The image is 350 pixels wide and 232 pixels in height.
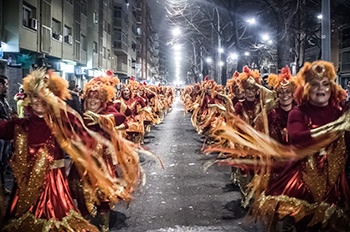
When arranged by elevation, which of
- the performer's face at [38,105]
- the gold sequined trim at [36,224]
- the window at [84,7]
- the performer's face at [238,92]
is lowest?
the gold sequined trim at [36,224]

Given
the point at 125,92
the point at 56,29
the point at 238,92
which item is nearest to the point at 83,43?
the point at 56,29

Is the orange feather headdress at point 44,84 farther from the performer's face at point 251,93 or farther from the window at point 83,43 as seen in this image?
the window at point 83,43

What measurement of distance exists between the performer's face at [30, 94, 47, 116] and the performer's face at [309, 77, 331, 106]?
2.51m

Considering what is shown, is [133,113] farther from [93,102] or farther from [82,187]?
[82,187]

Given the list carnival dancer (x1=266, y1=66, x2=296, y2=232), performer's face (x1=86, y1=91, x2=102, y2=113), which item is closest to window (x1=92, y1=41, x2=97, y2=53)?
performer's face (x1=86, y1=91, x2=102, y2=113)

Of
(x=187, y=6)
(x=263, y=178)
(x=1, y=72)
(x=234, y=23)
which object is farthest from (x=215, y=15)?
(x=263, y=178)

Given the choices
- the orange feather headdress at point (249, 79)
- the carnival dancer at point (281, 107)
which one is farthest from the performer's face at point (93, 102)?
the orange feather headdress at point (249, 79)

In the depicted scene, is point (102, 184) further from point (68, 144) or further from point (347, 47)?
point (347, 47)

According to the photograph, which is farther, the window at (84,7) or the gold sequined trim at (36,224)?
the window at (84,7)

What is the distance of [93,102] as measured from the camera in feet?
19.5

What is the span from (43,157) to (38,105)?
496 millimetres

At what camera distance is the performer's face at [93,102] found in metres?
5.93

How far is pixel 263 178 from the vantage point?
5.03 m

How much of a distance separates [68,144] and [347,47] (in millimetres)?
40887
